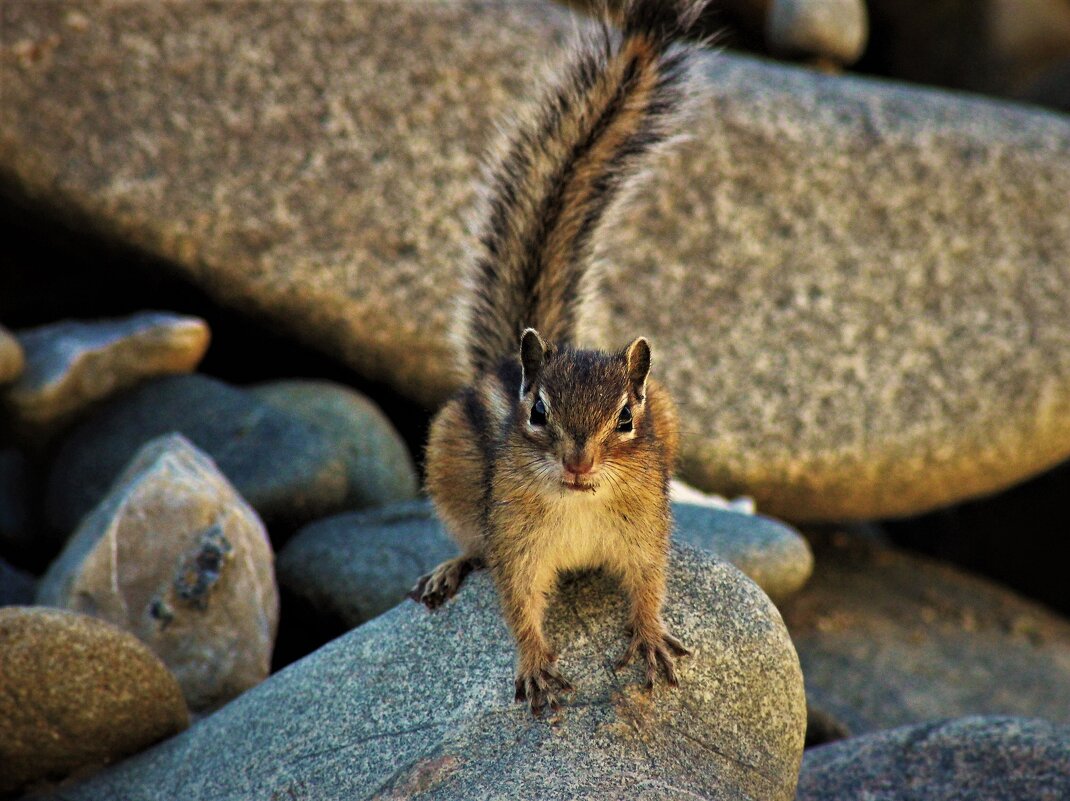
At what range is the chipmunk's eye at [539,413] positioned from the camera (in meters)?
2.72

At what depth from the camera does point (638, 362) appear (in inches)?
112

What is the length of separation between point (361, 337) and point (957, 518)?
449 cm

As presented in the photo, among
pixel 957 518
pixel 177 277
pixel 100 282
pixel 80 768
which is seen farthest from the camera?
pixel 957 518

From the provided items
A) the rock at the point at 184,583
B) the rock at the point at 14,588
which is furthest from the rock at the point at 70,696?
the rock at the point at 14,588

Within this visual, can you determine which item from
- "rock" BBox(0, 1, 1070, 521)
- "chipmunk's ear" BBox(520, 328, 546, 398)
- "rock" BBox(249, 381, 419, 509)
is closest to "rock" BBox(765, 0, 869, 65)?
"rock" BBox(0, 1, 1070, 521)

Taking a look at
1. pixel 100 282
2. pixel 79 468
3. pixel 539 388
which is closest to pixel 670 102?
pixel 539 388

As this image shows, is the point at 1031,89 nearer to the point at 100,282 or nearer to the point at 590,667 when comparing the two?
the point at 100,282

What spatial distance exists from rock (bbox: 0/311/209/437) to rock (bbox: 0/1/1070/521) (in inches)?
15.1

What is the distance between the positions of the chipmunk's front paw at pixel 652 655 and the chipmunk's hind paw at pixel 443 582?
1.86ft

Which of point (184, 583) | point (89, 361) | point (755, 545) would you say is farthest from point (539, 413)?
point (89, 361)

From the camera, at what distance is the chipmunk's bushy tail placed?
3.60 meters

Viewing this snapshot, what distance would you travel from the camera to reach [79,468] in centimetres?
511

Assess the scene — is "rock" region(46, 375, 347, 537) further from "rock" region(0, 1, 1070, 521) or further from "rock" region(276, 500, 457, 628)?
"rock" region(0, 1, 1070, 521)

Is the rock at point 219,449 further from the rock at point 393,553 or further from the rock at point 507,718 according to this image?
the rock at point 507,718
